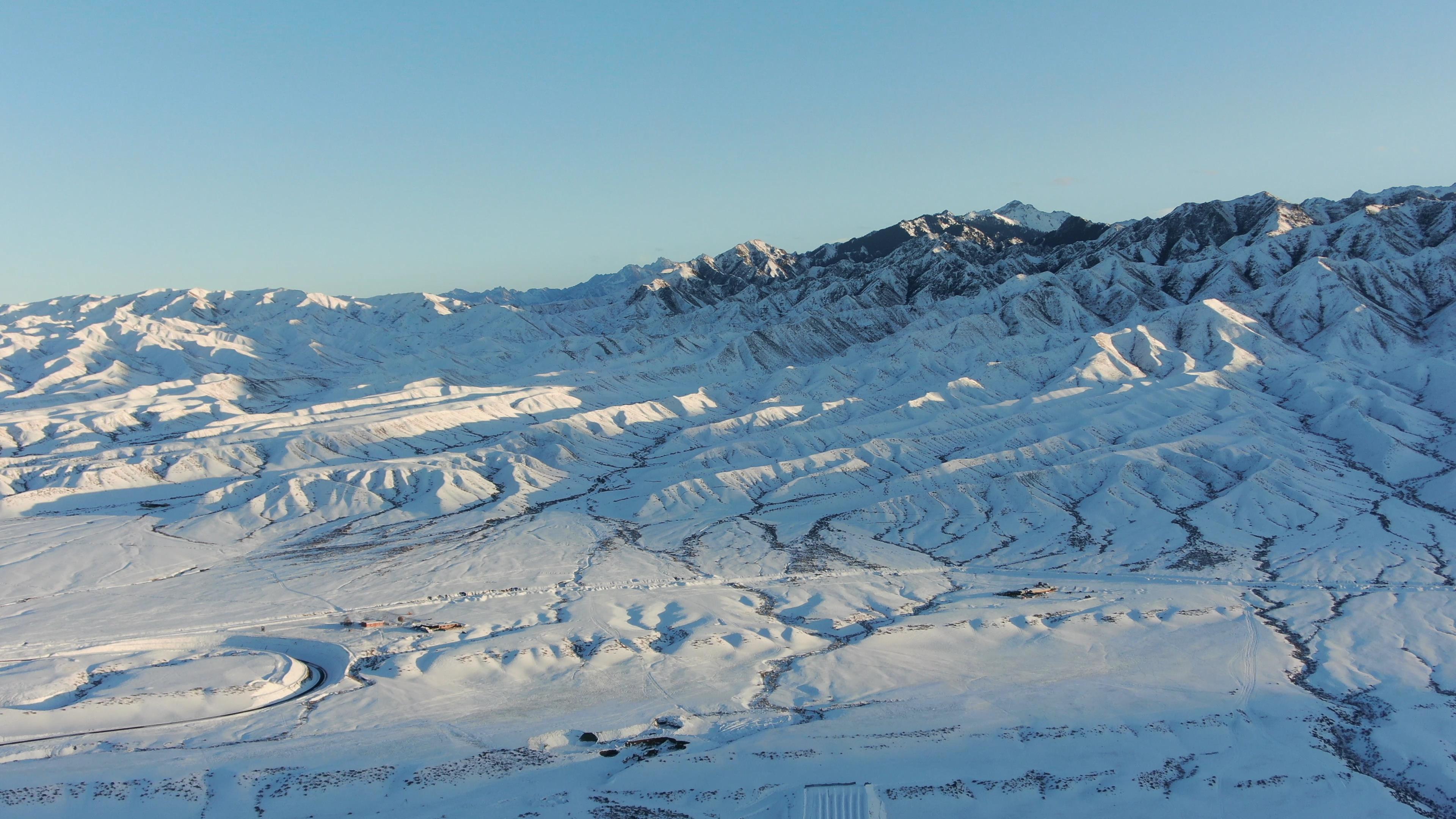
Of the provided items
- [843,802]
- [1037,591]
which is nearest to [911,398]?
[1037,591]

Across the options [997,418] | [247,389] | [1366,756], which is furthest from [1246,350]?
[247,389]

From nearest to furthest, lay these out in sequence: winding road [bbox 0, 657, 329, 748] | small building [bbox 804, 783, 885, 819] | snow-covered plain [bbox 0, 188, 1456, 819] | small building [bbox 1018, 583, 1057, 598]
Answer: small building [bbox 804, 783, 885, 819]
snow-covered plain [bbox 0, 188, 1456, 819]
winding road [bbox 0, 657, 329, 748]
small building [bbox 1018, 583, 1057, 598]

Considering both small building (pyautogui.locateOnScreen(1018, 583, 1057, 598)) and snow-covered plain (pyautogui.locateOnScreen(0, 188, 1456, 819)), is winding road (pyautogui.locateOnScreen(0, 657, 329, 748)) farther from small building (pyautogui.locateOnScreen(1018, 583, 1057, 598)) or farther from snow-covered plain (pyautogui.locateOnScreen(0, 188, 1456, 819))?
small building (pyautogui.locateOnScreen(1018, 583, 1057, 598))

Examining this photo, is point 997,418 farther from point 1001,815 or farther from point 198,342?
point 198,342

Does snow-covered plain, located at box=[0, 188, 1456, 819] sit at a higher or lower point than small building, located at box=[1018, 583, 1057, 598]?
higher

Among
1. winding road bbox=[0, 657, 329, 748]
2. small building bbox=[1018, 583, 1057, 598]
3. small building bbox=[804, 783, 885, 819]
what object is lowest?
small building bbox=[1018, 583, 1057, 598]

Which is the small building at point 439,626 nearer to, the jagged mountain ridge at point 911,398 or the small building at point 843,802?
the small building at point 843,802

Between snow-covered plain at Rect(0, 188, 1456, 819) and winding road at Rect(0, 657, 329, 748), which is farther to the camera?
winding road at Rect(0, 657, 329, 748)

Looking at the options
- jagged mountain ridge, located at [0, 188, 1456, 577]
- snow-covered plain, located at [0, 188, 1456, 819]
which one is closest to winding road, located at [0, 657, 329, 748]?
snow-covered plain, located at [0, 188, 1456, 819]

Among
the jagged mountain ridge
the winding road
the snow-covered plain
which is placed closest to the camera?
the snow-covered plain
